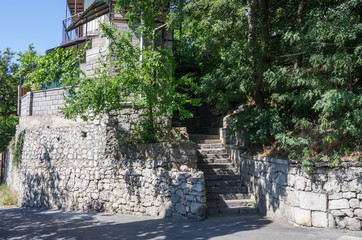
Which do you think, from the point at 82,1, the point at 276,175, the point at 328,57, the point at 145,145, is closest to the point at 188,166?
the point at 145,145

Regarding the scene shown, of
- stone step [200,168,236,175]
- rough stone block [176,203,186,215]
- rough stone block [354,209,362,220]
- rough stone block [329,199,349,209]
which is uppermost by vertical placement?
stone step [200,168,236,175]

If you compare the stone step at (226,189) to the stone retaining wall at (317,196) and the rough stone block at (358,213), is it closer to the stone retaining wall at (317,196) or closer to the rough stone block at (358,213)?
the stone retaining wall at (317,196)

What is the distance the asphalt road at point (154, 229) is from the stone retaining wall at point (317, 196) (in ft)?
0.80

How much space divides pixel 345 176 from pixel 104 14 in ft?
40.6

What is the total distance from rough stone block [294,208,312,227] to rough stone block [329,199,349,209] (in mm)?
487

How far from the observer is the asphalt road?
6480 mm

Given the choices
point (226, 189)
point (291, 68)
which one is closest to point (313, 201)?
point (226, 189)

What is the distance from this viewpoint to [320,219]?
22.2 feet

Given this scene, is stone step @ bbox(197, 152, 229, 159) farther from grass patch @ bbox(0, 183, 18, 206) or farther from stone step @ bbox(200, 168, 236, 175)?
grass patch @ bbox(0, 183, 18, 206)

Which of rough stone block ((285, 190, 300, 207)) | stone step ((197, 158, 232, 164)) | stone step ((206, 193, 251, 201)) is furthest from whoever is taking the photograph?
stone step ((197, 158, 232, 164))

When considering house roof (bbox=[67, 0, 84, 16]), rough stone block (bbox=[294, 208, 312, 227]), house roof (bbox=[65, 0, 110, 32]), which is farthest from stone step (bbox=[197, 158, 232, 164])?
house roof (bbox=[67, 0, 84, 16])

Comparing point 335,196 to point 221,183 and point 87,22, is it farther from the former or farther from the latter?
point 87,22

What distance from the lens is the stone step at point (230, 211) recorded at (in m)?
8.28

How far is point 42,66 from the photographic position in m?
9.69
